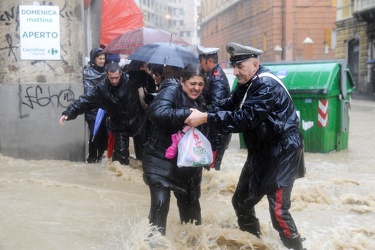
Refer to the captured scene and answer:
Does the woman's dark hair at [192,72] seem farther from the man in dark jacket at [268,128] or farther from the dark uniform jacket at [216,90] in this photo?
the dark uniform jacket at [216,90]

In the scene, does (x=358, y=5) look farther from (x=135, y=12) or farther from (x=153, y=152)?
(x=153, y=152)

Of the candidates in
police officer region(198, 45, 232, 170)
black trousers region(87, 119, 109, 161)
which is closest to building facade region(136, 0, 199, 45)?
black trousers region(87, 119, 109, 161)

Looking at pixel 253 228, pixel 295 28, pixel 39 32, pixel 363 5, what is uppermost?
pixel 363 5

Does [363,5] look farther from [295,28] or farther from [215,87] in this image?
[215,87]

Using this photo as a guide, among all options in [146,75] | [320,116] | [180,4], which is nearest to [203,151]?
[146,75]

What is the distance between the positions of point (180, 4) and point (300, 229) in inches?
4825

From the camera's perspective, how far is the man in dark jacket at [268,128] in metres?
4.08

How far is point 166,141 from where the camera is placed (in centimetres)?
441

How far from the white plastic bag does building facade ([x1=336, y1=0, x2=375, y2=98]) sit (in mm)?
28633

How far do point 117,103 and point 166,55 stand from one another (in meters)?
1.19

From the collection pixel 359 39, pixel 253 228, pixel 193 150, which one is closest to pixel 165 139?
pixel 193 150

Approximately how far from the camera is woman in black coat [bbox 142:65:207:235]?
4.29 metres

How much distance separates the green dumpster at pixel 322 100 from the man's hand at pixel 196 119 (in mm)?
6335

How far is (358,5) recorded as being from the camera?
108 ft
